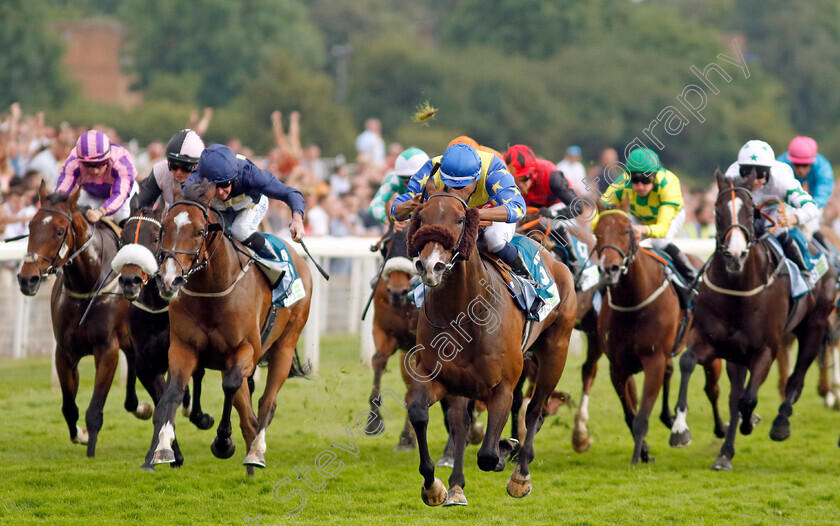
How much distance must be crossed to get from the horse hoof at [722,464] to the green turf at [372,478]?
3.7 inches

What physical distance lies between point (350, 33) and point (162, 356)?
→ 1998 inches

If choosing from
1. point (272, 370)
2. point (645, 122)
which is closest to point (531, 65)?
point (645, 122)

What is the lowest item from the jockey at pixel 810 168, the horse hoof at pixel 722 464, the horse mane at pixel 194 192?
the horse hoof at pixel 722 464

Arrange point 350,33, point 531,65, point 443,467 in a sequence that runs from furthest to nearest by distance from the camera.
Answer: point 350,33 → point 531,65 → point 443,467

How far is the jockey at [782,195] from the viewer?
24.6ft

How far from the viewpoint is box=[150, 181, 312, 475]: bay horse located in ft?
17.9

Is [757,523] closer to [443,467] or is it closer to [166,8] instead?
[443,467]

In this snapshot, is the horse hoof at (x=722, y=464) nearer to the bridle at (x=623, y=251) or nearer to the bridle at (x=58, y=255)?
the bridle at (x=623, y=251)

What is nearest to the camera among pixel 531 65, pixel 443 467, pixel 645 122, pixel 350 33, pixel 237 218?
pixel 237 218

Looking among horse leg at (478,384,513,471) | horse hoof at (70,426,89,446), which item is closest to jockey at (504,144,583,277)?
horse leg at (478,384,513,471)

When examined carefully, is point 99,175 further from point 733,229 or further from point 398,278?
point 733,229

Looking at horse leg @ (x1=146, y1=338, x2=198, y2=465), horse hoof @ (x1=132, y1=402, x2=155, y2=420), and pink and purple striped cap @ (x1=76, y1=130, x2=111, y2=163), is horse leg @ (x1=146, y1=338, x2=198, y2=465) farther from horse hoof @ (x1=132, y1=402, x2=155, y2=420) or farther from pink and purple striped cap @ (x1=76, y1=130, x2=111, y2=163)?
pink and purple striped cap @ (x1=76, y1=130, x2=111, y2=163)

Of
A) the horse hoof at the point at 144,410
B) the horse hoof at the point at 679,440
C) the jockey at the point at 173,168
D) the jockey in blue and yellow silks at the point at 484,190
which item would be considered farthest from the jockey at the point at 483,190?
the horse hoof at the point at 144,410

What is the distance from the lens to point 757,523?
593 centimetres
